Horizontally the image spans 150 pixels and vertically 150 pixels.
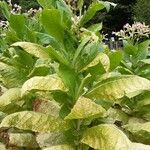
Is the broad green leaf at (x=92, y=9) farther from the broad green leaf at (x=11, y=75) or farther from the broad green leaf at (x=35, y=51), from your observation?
the broad green leaf at (x=11, y=75)

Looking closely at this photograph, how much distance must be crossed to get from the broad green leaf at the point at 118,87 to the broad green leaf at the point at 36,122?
28 centimetres

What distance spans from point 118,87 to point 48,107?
60 cm

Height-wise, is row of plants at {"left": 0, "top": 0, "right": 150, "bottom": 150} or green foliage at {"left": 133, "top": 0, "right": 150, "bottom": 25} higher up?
row of plants at {"left": 0, "top": 0, "right": 150, "bottom": 150}

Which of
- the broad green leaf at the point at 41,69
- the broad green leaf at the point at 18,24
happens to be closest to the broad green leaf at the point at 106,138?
the broad green leaf at the point at 41,69

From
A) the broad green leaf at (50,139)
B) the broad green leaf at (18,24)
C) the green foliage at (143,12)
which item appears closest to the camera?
the broad green leaf at (50,139)

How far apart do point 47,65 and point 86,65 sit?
59 centimetres

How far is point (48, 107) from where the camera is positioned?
381cm

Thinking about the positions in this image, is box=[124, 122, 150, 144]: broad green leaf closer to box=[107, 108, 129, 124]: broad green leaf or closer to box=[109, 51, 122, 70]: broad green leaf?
box=[107, 108, 129, 124]: broad green leaf

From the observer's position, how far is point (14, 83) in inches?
177

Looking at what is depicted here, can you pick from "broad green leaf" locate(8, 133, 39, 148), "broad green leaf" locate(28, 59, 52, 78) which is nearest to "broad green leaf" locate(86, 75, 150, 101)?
"broad green leaf" locate(28, 59, 52, 78)

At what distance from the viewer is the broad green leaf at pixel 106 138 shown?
326 centimetres

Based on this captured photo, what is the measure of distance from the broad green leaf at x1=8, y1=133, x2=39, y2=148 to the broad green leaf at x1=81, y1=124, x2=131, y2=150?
0.64 m

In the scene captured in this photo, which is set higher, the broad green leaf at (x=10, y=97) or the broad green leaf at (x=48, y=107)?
the broad green leaf at (x=48, y=107)

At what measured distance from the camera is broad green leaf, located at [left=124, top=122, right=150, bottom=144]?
13.0ft
